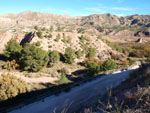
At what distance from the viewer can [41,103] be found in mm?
13602

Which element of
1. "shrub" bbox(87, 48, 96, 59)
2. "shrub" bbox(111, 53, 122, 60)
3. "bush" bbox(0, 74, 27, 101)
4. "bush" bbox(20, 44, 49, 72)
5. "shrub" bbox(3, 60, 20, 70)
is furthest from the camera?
"shrub" bbox(111, 53, 122, 60)

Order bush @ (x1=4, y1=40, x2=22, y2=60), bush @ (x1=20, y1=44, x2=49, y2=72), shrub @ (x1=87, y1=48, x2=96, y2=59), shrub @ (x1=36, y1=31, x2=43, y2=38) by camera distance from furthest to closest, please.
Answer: shrub @ (x1=36, y1=31, x2=43, y2=38), shrub @ (x1=87, y1=48, x2=96, y2=59), bush @ (x1=4, y1=40, x2=22, y2=60), bush @ (x1=20, y1=44, x2=49, y2=72)

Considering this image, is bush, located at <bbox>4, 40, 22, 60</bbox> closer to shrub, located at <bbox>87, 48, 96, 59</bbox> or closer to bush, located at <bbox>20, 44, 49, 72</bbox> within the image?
bush, located at <bbox>20, 44, 49, 72</bbox>

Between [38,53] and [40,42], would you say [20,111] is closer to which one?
[38,53]

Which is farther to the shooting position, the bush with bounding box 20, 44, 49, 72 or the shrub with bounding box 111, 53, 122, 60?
the shrub with bounding box 111, 53, 122, 60

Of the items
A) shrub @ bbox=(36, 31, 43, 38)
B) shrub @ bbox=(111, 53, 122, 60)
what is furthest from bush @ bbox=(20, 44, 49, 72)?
shrub @ bbox=(111, 53, 122, 60)

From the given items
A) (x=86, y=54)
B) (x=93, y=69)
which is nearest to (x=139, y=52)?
(x=86, y=54)

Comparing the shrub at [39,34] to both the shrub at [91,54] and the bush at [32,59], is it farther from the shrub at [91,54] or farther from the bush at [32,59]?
the shrub at [91,54]

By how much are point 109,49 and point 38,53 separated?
3290cm

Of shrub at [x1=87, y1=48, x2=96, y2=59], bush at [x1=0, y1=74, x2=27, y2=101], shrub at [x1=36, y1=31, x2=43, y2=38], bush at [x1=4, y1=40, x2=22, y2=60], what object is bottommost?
bush at [x1=0, y1=74, x2=27, y2=101]

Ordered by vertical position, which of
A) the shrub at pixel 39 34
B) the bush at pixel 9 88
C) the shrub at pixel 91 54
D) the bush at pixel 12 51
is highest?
the shrub at pixel 39 34

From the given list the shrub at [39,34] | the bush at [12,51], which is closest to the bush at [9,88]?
the bush at [12,51]

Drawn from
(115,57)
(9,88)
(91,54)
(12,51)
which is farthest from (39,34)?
(9,88)

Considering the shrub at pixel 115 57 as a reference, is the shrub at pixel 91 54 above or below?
above
